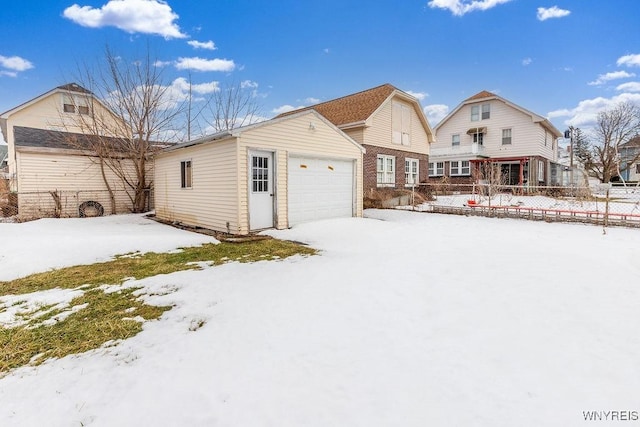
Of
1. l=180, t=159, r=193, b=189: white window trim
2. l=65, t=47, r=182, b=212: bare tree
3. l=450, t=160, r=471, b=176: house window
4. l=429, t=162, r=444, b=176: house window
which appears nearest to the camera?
l=180, t=159, r=193, b=189: white window trim

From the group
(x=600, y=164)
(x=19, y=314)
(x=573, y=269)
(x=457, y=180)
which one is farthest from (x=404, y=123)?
(x=600, y=164)

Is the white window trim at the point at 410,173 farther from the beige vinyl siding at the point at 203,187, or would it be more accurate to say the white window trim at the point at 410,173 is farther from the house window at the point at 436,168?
the beige vinyl siding at the point at 203,187

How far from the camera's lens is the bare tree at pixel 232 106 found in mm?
23055

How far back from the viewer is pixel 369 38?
741 inches

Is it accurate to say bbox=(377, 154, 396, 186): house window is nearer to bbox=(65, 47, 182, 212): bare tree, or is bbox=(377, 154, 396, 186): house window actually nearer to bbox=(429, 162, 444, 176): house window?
bbox=(429, 162, 444, 176): house window

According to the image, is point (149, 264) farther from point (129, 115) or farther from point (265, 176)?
point (129, 115)

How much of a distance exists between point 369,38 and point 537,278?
1759 centimetres

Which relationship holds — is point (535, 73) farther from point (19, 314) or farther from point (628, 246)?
point (19, 314)

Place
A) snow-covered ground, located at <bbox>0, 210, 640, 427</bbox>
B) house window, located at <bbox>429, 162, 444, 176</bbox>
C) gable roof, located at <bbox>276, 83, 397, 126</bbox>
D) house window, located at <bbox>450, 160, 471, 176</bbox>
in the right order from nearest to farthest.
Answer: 1. snow-covered ground, located at <bbox>0, 210, 640, 427</bbox>
2. gable roof, located at <bbox>276, 83, 397, 126</bbox>
3. house window, located at <bbox>450, 160, 471, 176</bbox>
4. house window, located at <bbox>429, 162, 444, 176</bbox>

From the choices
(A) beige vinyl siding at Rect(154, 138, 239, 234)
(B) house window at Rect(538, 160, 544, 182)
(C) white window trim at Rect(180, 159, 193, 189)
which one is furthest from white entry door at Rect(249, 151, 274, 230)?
(B) house window at Rect(538, 160, 544, 182)

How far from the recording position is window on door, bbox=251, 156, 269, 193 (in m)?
9.41

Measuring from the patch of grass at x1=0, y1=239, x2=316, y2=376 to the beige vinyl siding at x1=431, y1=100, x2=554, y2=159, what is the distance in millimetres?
25776

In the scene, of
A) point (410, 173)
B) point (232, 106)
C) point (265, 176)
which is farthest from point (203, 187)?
point (410, 173)

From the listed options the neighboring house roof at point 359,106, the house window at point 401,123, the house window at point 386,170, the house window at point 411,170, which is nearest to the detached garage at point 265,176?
the neighboring house roof at point 359,106
